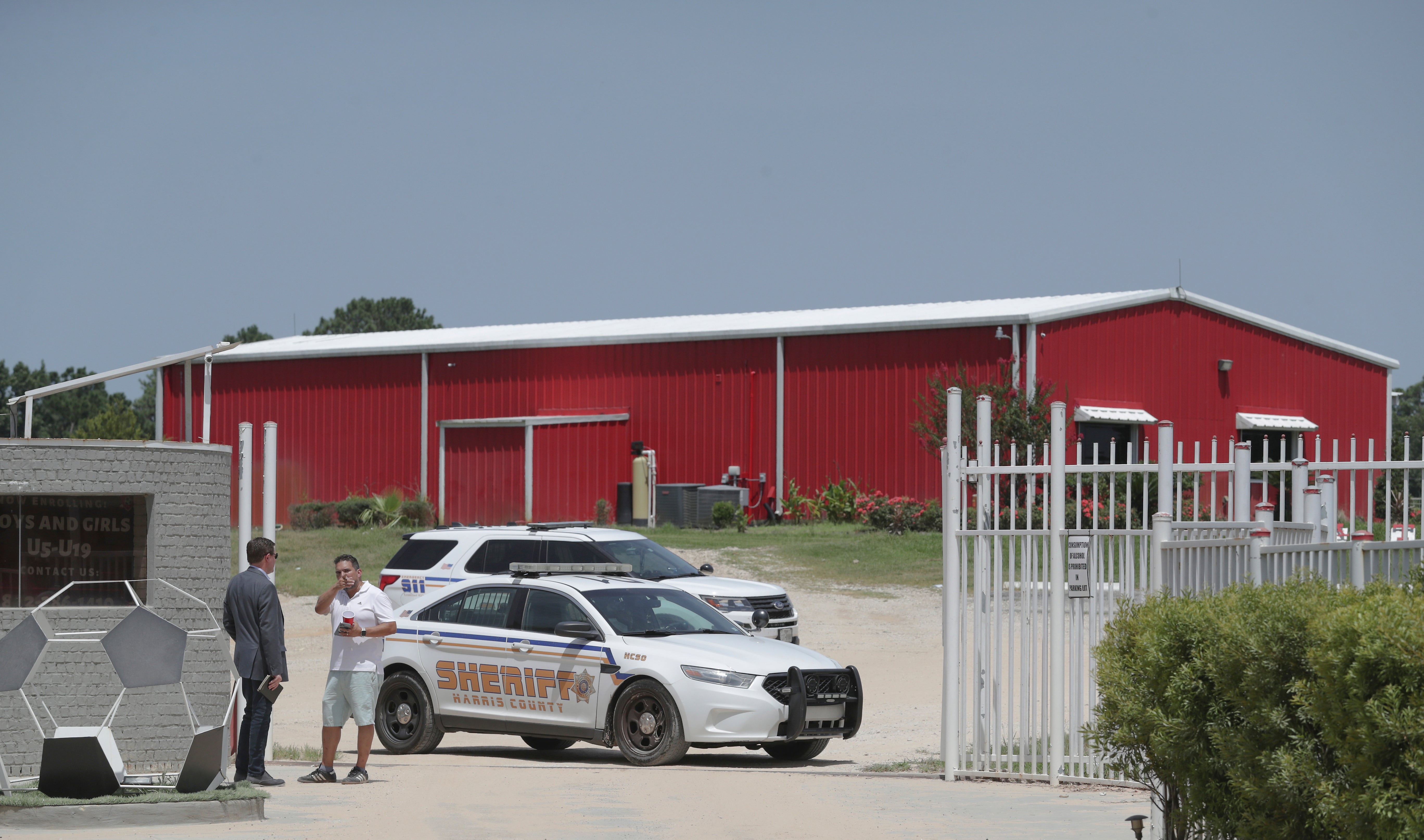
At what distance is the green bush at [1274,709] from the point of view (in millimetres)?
5543

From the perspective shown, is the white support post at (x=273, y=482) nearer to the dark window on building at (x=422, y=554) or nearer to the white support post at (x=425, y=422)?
the dark window on building at (x=422, y=554)

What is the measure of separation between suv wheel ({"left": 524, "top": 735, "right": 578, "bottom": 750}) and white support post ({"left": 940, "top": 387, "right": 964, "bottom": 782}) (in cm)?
414

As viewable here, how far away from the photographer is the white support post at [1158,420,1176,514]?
948 centimetres

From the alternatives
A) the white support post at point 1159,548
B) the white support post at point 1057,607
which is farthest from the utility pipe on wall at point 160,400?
the white support post at point 1159,548

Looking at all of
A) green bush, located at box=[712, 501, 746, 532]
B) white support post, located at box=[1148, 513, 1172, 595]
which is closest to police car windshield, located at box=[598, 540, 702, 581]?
white support post, located at box=[1148, 513, 1172, 595]

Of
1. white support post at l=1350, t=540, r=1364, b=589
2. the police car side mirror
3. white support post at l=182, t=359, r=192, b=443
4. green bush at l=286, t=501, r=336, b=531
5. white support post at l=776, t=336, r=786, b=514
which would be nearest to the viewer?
white support post at l=1350, t=540, r=1364, b=589

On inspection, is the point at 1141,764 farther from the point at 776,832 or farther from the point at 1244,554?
the point at 776,832

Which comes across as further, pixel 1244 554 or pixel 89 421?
pixel 89 421

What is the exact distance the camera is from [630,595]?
1360 centimetres

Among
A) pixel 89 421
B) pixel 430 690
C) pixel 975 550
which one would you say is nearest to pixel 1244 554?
pixel 975 550

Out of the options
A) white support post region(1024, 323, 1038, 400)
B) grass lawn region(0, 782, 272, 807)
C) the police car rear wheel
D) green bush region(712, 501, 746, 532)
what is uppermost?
white support post region(1024, 323, 1038, 400)

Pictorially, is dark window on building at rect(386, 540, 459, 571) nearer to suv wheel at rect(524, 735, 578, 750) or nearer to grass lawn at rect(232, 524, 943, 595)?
suv wheel at rect(524, 735, 578, 750)

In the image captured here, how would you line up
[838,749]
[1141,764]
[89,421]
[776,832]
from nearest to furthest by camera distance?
[1141,764] < [776,832] < [838,749] < [89,421]

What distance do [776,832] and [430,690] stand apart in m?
5.24
